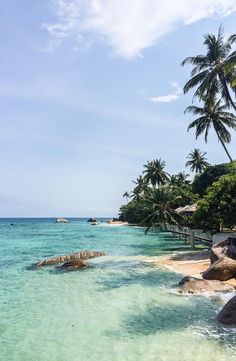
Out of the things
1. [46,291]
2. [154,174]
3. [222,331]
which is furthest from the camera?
[154,174]

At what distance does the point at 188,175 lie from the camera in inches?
3349

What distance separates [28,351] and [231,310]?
5202 millimetres

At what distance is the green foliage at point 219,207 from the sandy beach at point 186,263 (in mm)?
2351

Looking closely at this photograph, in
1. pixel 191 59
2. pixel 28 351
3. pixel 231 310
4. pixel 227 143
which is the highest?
pixel 191 59

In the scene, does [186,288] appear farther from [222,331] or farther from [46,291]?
[46,291]

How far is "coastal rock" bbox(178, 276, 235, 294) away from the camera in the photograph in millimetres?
14000

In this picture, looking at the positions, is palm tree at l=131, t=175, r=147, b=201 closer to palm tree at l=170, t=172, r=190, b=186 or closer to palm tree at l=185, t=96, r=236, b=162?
palm tree at l=170, t=172, r=190, b=186

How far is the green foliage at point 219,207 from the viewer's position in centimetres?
2409

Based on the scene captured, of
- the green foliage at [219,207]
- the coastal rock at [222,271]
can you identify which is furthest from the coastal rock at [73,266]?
the green foliage at [219,207]

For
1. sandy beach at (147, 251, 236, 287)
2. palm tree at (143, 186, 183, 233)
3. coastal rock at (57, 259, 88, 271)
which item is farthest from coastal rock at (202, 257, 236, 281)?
palm tree at (143, 186, 183, 233)

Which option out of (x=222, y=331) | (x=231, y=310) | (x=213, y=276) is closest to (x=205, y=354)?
(x=222, y=331)

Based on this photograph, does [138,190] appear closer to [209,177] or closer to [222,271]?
[209,177]

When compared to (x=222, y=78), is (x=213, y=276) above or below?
below

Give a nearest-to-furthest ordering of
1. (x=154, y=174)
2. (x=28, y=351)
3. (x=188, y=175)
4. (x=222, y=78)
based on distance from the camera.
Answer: (x=28, y=351) → (x=222, y=78) → (x=154, y=174) → (x=188, y=175)
